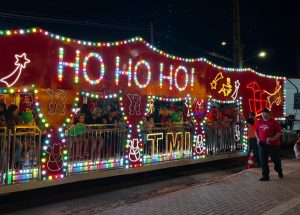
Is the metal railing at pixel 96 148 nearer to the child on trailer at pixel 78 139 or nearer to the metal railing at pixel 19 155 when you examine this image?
the child on trailer at pixel 78 139

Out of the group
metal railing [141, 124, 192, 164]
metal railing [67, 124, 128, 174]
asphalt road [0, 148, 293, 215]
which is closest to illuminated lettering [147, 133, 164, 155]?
metal railing [141, 124, 192, 164]

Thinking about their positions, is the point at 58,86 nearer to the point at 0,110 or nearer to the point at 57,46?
the point at 57,46

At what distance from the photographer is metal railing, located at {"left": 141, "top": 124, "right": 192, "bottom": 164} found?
34.3ft

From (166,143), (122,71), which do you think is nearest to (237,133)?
(166,143)

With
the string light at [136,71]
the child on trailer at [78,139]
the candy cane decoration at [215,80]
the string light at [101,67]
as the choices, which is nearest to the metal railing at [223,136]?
the candy cane decoration at [215,80]

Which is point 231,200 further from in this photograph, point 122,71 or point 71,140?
point 122,71

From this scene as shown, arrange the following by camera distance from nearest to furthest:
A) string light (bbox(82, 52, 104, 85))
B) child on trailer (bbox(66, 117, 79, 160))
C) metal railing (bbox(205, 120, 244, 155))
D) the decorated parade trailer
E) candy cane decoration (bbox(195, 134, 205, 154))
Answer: the decorated parade trailer < child on trailer (bbox(66, 117, 79, 160)) < string light (bbox(82, 52, 104, 85)) < candy cane decoration (bbox(195, 134, 205, 154)) < metal railing (bbox(205, 120, 244, 155))

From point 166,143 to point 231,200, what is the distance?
3671mm

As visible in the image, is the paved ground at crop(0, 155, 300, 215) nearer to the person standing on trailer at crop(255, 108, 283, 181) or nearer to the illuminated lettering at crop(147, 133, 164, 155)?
the person standing on trailer at crop(255, 108, 283, 181)

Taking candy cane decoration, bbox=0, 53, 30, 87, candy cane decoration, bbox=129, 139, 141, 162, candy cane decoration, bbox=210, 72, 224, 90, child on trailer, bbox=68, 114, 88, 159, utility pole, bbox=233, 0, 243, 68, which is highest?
utility pole, bbox=233, 0, 243, 68

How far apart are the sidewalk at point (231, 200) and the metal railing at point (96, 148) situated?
212 cm

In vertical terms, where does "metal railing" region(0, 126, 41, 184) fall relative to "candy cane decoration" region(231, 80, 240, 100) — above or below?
below

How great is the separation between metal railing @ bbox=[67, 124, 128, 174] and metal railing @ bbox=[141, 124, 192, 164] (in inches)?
35.2

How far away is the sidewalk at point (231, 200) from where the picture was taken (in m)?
6.67
